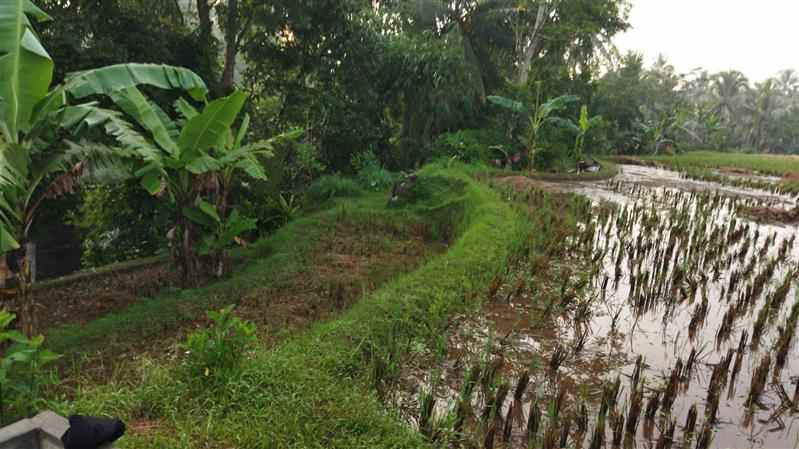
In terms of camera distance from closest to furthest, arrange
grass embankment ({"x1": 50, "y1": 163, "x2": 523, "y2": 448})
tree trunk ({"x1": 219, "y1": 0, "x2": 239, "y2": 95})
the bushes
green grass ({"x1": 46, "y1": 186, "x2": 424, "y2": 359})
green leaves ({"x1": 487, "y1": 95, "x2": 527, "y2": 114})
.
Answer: grass embankment ({"x1": 50, "y1": 163, "x2": 523, "y2": 448}), green grass ({"x1": 46, "y1": 186, "x2": 424, "y2": 359}), the bushes, tree trunk ({"x1": 219, "y1": 0, "x2": 239, "y2": 95}), green leaves ({"x1": 487, "y1": 95, "x2": 527, "y2": 114})

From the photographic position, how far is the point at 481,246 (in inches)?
235

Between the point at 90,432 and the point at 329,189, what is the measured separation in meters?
8.25

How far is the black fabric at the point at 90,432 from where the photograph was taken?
2227 mm

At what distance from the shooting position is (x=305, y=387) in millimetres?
3117

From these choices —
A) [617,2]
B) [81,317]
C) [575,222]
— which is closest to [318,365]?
[81,317]

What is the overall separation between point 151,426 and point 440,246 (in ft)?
18.6

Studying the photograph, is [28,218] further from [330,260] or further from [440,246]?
[440,246]

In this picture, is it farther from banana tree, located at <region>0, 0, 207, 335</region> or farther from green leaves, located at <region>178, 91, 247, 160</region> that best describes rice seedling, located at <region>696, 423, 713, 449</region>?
green leaves, located at <region>178, 91, 247, 160</region>

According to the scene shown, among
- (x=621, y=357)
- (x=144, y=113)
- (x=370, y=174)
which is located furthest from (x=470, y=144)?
(x=621, y=357)

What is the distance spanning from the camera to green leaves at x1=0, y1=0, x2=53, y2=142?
3744 mm

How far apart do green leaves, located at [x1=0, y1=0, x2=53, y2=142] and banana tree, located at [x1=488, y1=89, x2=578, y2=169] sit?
1165cm

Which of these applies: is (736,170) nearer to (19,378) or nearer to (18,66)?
(18,66)

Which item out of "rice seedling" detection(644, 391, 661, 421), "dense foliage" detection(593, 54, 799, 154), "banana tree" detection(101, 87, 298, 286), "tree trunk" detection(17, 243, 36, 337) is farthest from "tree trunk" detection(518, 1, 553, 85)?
"tree trunk" detection(17, 243, 36, 337)

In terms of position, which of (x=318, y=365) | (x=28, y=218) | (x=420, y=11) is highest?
(x=420, y=11)
